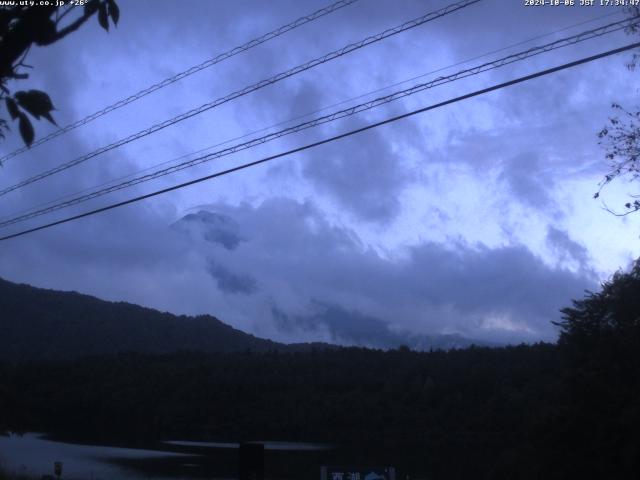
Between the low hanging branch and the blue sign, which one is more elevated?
the low hanging branch

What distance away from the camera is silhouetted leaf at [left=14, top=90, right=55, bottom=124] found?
446cm

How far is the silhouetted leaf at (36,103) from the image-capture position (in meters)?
4.46

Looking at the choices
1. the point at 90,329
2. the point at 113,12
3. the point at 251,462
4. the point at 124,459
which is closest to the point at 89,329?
the point at 90,329

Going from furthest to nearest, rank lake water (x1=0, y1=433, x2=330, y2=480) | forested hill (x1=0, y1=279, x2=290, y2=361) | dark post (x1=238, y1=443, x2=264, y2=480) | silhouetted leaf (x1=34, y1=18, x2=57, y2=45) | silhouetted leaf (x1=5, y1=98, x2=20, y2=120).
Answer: forested hill (x1=0, y1=279, x2=290, y2=361), lake water (x1=0, y1=433, x2=330, y2=480), dark post (x1=238, y1=443, x2=264, y2=480), silhouetted leaf (x1=5, y1=98, x2=20, y2=120), silhouetted leaf (x1=34, y1=18, x2=57, y2=45)

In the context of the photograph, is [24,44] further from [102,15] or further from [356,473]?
[356,473]

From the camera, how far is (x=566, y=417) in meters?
20.0

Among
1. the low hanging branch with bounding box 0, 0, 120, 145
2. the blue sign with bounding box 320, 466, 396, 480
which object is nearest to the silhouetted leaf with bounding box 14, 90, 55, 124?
the low hanging branch with bounding box 0, 0, 120, 145

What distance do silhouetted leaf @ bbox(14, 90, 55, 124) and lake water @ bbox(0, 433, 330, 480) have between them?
903 inches

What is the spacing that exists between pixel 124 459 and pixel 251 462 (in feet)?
92.8

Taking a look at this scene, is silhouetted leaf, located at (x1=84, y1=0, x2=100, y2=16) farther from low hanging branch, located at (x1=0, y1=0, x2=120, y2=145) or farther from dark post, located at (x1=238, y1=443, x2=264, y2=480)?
dark post, located at (x1=238, y1=443, x2=264, y2=480)

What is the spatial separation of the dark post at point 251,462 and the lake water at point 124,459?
48.0 feet

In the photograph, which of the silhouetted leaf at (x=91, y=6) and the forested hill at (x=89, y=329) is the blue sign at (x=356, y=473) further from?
the forested hill at (x=89, y=329)

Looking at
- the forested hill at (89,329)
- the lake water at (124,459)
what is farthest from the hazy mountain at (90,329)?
the lake water at (124,459)

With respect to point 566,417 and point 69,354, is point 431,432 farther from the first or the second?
point 69,354
